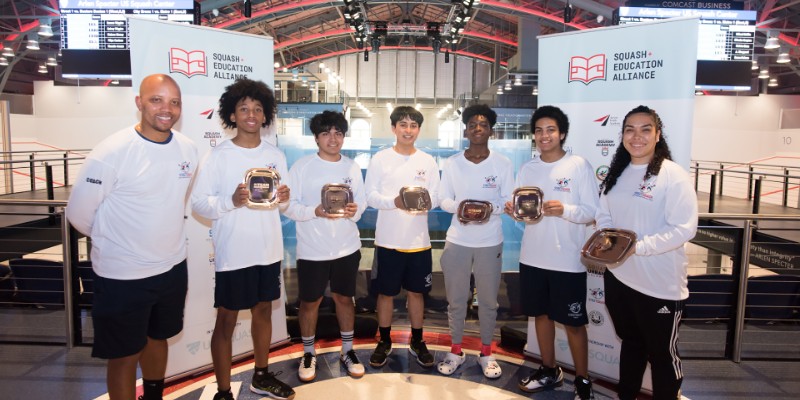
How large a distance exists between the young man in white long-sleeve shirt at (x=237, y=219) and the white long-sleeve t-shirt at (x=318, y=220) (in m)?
0.29

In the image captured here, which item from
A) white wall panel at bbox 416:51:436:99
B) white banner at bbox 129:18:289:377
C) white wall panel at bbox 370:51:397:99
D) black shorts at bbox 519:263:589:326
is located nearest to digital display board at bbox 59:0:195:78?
white banner at bbox 129:18:289:377

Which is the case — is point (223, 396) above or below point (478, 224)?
below

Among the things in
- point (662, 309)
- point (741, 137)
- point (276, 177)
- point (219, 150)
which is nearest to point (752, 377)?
point (662, 309)

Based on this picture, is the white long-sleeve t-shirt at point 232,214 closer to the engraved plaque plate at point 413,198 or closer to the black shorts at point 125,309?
the black shorts at point 125,309

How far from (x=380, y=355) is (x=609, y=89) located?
2.41 m

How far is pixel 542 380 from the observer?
312 centimetres

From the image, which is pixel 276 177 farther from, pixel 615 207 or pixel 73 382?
pixel 73 382

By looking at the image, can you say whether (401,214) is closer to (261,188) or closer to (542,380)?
(261,188)

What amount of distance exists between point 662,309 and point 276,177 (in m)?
2.02

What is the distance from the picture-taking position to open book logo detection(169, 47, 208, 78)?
10.2 feet

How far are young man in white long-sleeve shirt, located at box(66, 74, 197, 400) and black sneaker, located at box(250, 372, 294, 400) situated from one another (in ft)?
2.65

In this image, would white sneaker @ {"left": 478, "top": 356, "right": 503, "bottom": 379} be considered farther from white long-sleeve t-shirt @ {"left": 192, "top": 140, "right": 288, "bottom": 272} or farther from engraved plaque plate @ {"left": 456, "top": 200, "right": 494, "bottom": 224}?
white long-sleeve t-shirt @ {"left": 192, "top": 140, "right": 288, "bottom": 272}

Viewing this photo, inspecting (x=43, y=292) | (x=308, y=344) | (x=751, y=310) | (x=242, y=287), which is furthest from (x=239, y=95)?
(x=751, y=310)

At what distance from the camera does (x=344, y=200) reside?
9.53 feet
